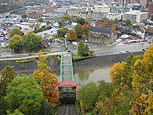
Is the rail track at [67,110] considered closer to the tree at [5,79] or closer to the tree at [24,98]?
the tree at [24,98]

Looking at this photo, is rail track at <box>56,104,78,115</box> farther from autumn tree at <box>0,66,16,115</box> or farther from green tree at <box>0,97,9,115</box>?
green tree at <box>0,97,9,115</box>

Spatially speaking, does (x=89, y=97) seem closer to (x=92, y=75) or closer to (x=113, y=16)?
(x=92, y=75)

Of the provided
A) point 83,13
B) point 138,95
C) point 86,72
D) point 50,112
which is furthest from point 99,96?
point 83,13

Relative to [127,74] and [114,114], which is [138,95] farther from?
[127,74]

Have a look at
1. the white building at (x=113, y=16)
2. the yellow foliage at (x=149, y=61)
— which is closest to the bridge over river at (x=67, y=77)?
the yellow foliage at (x=149, y=61)

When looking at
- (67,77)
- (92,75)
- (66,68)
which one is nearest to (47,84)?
(67,77)

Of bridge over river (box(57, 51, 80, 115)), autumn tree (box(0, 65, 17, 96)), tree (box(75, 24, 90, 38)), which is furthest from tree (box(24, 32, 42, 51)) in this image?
autumn tree (box(0, 65, 17, 96))
